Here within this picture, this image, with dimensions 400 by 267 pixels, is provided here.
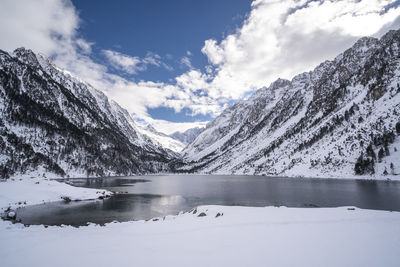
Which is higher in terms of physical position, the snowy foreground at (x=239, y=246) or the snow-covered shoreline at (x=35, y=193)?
the snowy foreground at (x=239, y=246)

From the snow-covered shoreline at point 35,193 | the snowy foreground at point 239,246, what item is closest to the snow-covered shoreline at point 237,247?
the snowy foreground at point 239,246

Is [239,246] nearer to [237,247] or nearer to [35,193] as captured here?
[237,247]

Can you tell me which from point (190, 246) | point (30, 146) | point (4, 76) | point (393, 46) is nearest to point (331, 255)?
point (190, 246)

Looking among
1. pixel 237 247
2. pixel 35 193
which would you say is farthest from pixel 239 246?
pixel 35 193

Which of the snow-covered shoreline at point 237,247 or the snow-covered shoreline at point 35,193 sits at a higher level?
the snow-covered shoreline at point 237,247

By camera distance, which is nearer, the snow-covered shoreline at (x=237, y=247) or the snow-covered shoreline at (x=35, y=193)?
the snow-covered shoreline at (x=237, y=247)

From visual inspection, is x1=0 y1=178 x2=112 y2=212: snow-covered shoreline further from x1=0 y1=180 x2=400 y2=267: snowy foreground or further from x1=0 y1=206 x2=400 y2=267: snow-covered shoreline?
x1=0 y1=206 x2=400 y2=267: snow-covered shoreline

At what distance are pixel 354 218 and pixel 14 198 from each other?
66.2 m

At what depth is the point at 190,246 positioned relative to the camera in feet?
46.2

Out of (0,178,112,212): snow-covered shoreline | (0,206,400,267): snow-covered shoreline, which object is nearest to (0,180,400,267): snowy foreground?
(0,206,400,267): snow-covered shoreline

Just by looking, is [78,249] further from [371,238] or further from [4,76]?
[4,76]

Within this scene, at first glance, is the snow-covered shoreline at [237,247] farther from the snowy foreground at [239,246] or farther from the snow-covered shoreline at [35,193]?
the snow-covered shoreline at [35,193]

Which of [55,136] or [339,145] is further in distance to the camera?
[55,136]

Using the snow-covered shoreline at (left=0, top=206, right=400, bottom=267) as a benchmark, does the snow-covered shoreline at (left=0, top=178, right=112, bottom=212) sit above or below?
below
